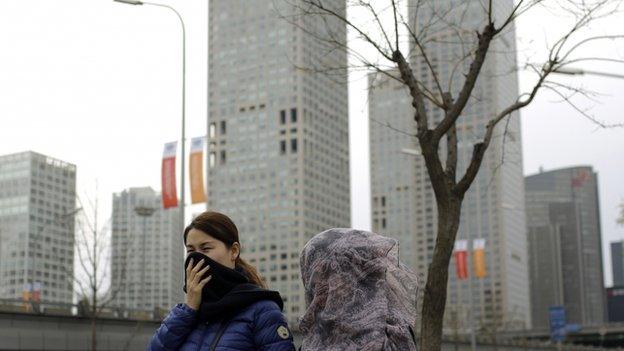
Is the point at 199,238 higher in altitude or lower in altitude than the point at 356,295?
higher

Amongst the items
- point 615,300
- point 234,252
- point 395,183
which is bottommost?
point 615,300

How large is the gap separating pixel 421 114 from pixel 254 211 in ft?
549

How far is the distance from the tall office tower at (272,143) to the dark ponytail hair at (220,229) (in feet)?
528

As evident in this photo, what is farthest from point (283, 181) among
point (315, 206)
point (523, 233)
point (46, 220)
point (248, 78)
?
point (46, 220)

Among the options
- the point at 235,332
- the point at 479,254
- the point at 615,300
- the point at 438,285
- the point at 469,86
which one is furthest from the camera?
the point at 615,300

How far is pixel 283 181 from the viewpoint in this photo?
176750 mm

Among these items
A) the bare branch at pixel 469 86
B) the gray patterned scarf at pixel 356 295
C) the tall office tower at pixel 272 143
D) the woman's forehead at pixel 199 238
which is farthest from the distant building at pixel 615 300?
the gray patterned scarf at pixel 356 295

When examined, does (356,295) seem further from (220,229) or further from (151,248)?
(151,248)

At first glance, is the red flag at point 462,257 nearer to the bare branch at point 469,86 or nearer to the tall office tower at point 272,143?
the bare branch at point 469,86

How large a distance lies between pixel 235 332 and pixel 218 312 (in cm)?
10

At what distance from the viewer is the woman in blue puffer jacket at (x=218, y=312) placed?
3.13 meters

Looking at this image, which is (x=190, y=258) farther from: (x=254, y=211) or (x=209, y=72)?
(x=209, y=72)

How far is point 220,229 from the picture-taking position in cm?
339

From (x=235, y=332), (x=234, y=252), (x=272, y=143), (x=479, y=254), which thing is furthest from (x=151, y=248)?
(x=235, y=332)
